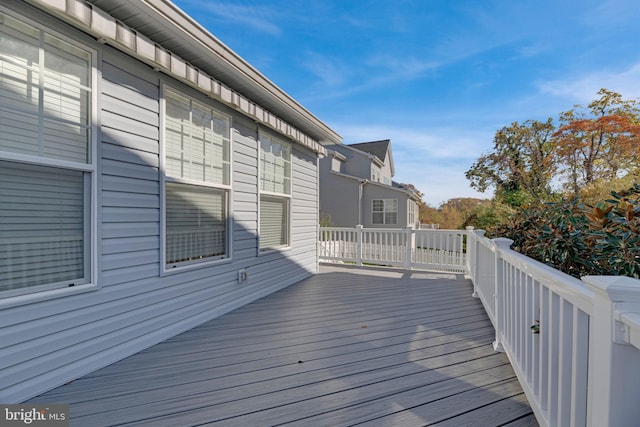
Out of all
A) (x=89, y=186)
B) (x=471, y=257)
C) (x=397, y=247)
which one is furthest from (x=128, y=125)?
(x=397, y=247)

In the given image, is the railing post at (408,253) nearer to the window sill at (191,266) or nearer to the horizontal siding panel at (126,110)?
the window sill at (191,266)

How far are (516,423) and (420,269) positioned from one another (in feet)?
16.8

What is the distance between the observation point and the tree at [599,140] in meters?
10.9

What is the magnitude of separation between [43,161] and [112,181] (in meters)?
0.47

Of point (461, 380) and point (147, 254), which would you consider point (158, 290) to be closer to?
point (147, 254)

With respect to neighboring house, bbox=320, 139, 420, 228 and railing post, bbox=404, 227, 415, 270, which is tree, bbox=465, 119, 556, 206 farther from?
railing post, bbox=404, 227, 415, 270

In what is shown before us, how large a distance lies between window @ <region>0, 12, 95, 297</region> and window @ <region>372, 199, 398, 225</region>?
504 inches

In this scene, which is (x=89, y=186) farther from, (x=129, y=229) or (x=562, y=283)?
(x=562, y=283)

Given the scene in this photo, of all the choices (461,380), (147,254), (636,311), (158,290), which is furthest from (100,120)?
(461,380)

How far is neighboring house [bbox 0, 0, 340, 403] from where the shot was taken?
190cm

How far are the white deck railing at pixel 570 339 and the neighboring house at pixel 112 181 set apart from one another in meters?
2.84

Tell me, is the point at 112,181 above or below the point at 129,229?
above

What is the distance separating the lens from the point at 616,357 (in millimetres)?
816

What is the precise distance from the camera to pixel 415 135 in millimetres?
12891
